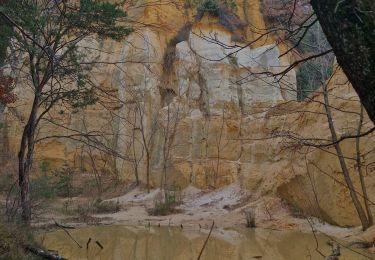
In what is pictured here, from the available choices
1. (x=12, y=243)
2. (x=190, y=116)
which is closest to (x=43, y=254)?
(x=12, y=243)

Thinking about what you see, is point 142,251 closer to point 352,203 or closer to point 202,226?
point 202,226

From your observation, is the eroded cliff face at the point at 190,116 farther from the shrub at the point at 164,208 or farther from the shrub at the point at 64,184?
the shrub at the point at 164,208

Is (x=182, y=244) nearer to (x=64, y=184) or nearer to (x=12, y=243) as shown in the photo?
(x=12, y=243)

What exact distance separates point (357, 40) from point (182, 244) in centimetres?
918

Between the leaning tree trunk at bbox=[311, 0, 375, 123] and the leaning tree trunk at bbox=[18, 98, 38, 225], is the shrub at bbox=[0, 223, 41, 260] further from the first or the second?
the leaning tree trunk at bbox=[311, 0, 375, 123]

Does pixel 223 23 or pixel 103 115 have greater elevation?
pixel 223 23

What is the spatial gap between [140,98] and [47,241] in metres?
12.0

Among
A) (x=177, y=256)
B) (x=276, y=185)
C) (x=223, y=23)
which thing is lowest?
(x=177, y=256)

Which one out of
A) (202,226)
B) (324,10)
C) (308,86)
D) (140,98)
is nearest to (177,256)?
(202,226)

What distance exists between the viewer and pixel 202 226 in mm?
12469

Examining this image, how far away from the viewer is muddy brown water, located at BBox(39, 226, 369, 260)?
8.83m

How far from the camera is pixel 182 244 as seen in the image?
1017 cm

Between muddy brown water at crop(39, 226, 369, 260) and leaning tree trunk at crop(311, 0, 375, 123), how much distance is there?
6.64 metres

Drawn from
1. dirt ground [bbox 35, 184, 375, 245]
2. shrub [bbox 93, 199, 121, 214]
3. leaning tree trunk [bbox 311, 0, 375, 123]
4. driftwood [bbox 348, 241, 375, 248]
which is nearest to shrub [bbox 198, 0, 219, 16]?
dirt ground [bbox 35, 184, 375, 245]
